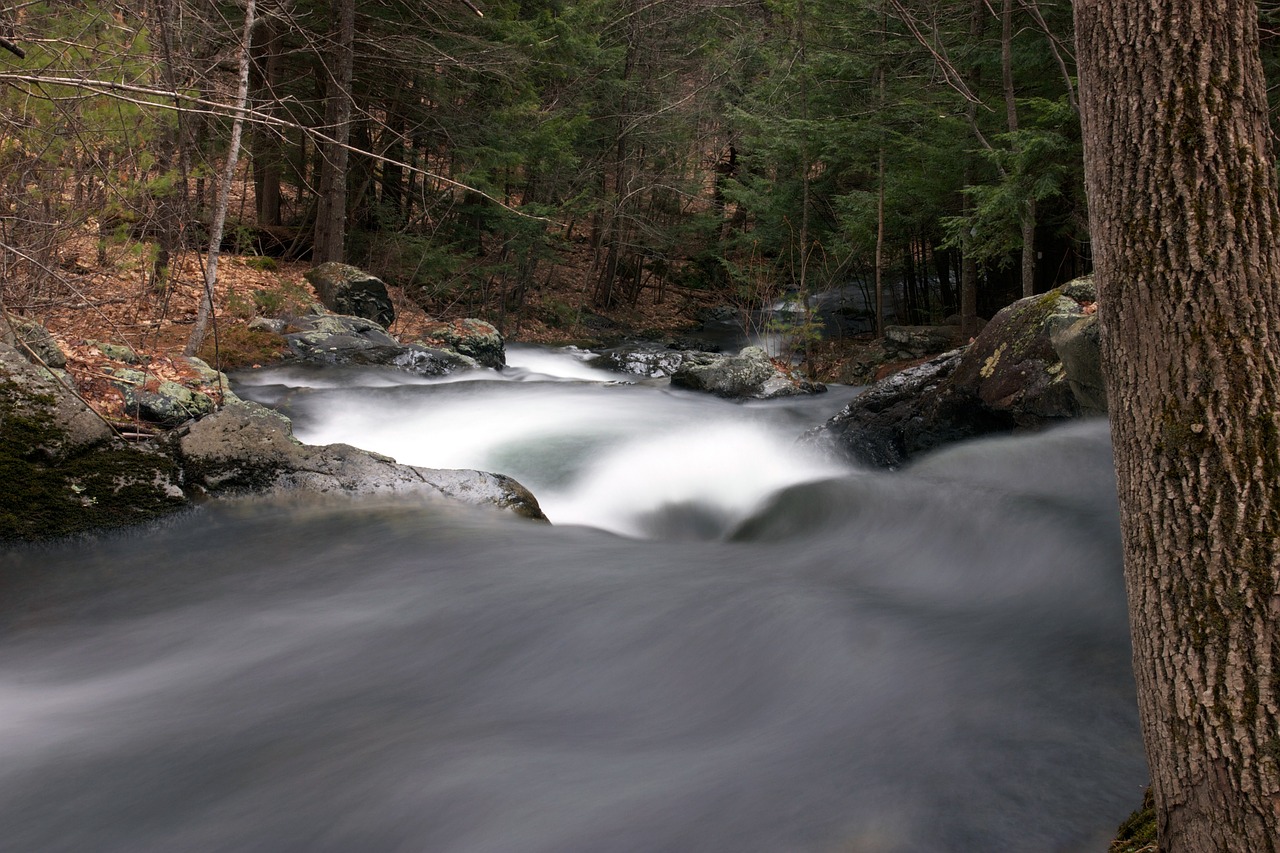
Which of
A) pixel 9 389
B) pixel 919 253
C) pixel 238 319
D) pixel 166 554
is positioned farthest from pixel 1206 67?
pixel 919 253

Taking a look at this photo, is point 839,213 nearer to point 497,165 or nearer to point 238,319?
point 497,165

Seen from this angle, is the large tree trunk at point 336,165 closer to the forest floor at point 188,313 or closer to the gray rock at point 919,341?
the forest floor at point 188,313

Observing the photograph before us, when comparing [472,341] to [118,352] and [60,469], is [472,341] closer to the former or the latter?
[118,352]

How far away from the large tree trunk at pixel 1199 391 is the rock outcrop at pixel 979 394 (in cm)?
507

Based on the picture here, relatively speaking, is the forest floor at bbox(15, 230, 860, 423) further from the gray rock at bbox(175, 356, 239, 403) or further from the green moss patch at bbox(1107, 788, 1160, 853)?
the green moss patch at bbox(1107, 788, 1160, 853)

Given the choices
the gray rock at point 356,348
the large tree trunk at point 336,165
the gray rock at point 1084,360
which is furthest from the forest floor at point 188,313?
the gray rock at point 1084,360

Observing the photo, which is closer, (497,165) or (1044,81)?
(1044,81)

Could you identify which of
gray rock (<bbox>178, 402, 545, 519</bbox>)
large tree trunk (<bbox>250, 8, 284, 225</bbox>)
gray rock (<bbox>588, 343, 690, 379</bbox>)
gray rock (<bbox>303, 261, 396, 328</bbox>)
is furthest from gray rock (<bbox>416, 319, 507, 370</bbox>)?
gray rock (<bbox>178, 402, 545, 519</bbox>)

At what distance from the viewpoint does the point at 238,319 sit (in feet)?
43.2

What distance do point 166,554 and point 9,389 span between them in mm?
1420

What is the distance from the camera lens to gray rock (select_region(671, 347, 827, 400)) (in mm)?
12742

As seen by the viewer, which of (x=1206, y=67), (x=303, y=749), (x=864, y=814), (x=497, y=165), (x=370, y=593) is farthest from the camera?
(x=497, y=165)

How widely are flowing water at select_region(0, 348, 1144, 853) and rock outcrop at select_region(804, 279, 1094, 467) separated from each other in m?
0.56

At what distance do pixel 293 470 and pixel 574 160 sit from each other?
48.3ft
